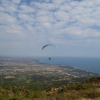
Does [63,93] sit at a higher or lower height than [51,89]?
higher

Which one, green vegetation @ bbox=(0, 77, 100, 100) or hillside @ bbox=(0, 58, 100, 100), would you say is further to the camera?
hillside @ bbox=(0, 58, 100, 100)

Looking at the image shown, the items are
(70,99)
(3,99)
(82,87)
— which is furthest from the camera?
(82,87)

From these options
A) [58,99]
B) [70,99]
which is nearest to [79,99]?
[70,99]

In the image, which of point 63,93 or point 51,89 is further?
point 51,89

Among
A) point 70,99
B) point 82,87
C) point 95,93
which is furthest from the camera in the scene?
point 82,87

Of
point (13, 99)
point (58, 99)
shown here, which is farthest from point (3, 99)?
point (58, 99)

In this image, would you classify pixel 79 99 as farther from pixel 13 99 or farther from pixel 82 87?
pixel 82 87

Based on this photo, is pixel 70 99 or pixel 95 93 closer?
pixel 70 99

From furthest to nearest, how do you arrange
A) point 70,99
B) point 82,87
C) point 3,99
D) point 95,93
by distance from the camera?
point 82,87 → point 95,93 → point 70,99 → point 3,99

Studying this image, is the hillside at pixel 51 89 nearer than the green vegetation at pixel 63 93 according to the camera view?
No

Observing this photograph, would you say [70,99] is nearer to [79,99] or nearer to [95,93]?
[79,99]
